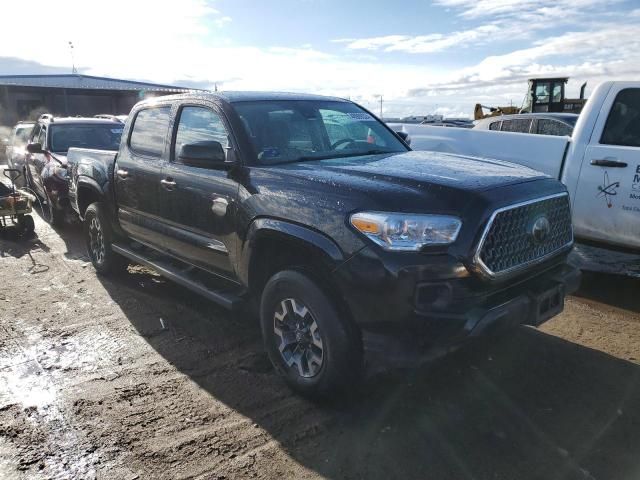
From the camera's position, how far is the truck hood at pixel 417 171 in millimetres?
3113

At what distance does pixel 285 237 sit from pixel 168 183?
1.64 m

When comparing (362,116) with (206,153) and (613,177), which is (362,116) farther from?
(613,177)

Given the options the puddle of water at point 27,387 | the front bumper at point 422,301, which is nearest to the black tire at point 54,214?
the puddle of water at point 27,387

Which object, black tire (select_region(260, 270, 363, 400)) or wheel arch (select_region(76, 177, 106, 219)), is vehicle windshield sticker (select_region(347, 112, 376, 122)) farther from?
wheel arch (select_region(76, 177, 106, 219))

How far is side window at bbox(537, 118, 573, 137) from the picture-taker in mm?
8678

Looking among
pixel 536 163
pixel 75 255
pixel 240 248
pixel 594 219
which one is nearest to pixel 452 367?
pixel 240 248

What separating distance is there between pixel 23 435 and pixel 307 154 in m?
2.57

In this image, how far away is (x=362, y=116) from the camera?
4867 millimetres

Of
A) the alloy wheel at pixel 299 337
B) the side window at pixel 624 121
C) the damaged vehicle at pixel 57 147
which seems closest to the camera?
the alloy wheel at pixel 299 337

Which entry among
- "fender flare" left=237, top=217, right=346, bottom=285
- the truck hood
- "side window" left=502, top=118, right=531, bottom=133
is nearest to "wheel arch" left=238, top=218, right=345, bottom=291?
"fender flare" left=237, top=217, right=346, bottom=285

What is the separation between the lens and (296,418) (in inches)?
130

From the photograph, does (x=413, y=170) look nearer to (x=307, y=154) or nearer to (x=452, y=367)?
(x=307, y=154)

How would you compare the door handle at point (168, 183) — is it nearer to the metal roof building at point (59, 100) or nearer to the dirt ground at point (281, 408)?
the dirt ground at point (281, 408)

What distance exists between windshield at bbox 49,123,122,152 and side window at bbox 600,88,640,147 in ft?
25.2
